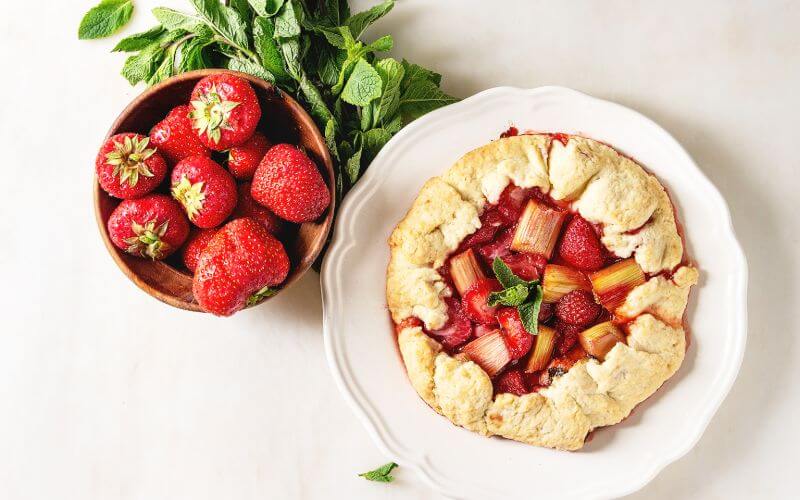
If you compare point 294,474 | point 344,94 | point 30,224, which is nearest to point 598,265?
point 344,94

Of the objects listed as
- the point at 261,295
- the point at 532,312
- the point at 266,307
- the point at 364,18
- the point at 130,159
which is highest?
the point at 364,18

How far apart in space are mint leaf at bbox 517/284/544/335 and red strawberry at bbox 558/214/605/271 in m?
0.22

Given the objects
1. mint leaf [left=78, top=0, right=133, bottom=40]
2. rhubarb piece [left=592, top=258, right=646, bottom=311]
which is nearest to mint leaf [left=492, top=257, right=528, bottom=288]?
rhubarb piece [left=592, top=258, right=646, bottom=311]

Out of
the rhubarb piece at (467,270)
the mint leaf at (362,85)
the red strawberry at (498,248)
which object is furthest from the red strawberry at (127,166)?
the red strawberry at (498,248)

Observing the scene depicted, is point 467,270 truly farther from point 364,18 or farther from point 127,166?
point 127,166

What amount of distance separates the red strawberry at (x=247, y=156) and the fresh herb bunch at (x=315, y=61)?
0.92 ft

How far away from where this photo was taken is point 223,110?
2895mm

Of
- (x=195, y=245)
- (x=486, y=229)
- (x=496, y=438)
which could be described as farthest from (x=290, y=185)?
(x=496, y=438)

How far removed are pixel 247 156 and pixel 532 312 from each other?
4.54ft

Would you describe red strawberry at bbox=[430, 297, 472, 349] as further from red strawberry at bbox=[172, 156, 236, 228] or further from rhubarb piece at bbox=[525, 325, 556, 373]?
red strawberry at bbox=[172, 156, 236, 228]

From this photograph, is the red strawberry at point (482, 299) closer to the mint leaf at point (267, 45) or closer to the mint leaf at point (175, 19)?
the mint leaf at point (267, 45)

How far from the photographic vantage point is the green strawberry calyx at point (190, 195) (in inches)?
114

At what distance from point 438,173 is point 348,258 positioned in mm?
576

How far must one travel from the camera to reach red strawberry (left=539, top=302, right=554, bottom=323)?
10.2ft
